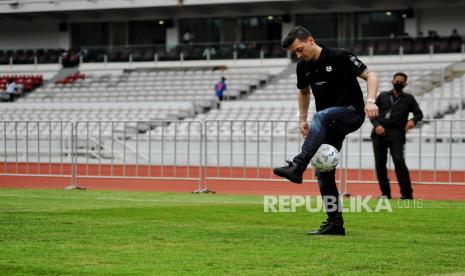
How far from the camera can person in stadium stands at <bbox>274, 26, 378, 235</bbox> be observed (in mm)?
8633

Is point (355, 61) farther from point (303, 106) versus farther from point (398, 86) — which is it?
point (398, 86)

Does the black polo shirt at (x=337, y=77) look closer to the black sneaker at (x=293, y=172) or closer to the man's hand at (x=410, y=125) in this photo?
the black sneaker at (x=293, y=172)

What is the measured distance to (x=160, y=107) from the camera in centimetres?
3684

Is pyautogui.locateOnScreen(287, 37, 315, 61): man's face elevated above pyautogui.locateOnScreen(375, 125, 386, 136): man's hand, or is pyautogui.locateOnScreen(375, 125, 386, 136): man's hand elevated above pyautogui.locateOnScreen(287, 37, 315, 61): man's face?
pyautogui.locateOnScreen(287, 37, 315, 61): man's face

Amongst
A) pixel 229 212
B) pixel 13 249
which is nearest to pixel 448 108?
pixel 229 212

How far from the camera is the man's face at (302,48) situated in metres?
8.71

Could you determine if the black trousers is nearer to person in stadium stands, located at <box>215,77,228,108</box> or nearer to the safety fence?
the safety fence

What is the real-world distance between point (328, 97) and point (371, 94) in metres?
0.45

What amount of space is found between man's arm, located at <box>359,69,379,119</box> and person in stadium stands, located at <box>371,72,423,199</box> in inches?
230

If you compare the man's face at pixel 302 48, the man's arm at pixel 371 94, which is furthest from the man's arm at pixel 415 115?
the man's face at pixel 302 48

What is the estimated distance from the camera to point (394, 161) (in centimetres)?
1478

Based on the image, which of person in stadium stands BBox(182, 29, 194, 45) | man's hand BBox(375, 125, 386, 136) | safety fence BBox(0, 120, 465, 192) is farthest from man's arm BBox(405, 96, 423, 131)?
person in stadium stands BBox(182, 29, 194, 45)

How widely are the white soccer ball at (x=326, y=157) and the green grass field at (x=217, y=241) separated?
2.07ft

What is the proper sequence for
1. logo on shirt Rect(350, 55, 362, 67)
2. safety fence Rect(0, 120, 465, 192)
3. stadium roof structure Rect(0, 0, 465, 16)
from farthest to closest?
stadium roof structure Rect(0, 0, 465, 16) < safety fence Rect(0, 120, 465, 192) < logo on shirt Rect(350, 55, 362, 67)
